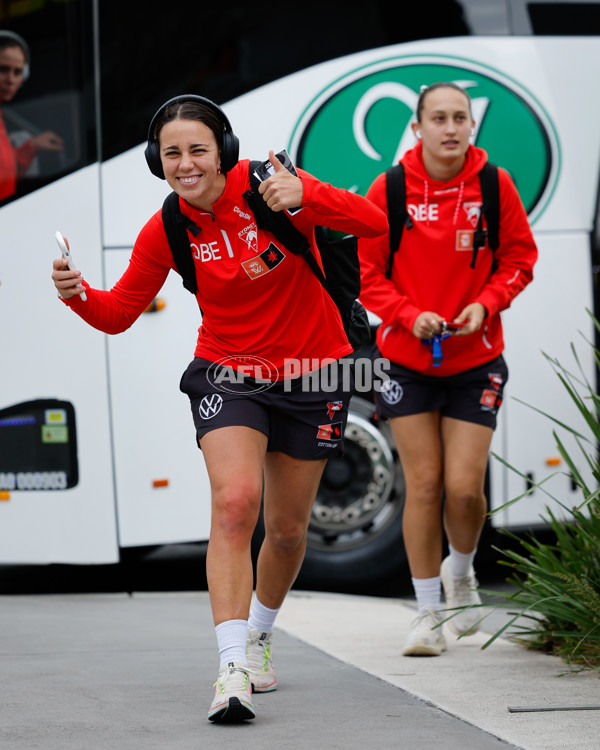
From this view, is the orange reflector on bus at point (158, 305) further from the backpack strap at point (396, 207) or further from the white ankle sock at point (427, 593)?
the white ankle sock at point (427, 593)

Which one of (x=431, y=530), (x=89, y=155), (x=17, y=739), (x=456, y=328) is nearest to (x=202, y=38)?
(x=89, y=155)

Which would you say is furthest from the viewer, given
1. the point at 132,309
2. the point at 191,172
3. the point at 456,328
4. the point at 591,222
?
the point at 591,222

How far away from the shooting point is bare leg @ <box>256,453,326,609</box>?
403 centimetres

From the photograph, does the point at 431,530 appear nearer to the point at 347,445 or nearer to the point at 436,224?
the point at 436,224

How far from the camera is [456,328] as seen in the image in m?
4.71

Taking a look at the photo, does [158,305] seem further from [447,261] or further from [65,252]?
[65,252]

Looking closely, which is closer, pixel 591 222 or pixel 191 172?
pixel 191 172

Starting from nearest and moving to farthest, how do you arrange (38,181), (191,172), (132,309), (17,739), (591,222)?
(17,739)
(191,172)
(132,309)
(38,181)
(591,222)

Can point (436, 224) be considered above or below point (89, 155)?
below

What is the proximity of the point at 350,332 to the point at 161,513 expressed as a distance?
95.0 inches

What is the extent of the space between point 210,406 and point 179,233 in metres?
0.55

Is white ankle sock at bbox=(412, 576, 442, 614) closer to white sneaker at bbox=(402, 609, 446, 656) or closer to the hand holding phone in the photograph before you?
white sneaker at bbox=(402, 609, 446, 656)

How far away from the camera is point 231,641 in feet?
11.7

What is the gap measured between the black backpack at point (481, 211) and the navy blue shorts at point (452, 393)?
1.47 feet
